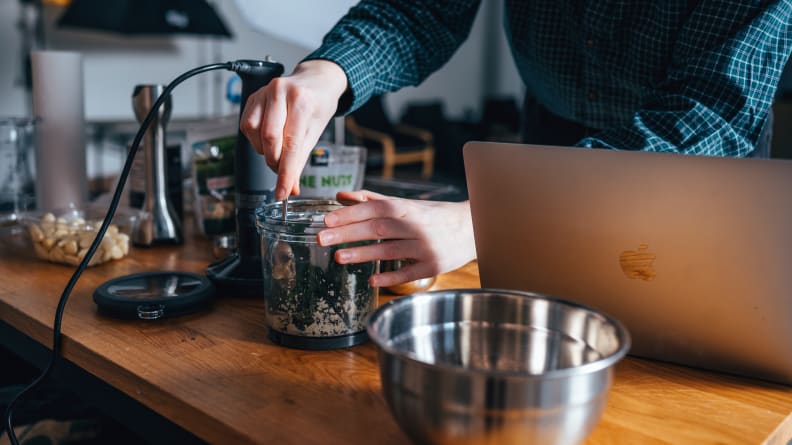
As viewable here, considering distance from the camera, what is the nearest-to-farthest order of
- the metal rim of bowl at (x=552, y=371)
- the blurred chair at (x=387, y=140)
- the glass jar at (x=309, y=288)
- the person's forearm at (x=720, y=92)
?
the metal rim of bowl at (x=552, y=371) → the glass jar at (x=309, y=288) → the person's forearm at (x=720, y=92) → the blurred chair at (x=387, y=140)

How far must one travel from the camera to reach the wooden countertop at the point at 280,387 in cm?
56

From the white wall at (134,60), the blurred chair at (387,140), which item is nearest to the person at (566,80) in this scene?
the white wall at (134,60)

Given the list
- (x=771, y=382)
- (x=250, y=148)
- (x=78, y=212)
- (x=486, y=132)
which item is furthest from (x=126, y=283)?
(x=486, y=132)

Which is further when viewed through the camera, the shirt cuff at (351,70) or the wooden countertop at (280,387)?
the shirt cuff at (351,70)

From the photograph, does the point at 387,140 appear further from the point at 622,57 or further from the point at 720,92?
the point at 720,92

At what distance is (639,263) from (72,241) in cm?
81

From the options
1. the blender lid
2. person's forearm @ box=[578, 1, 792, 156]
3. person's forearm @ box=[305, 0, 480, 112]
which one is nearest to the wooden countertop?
the blender lid

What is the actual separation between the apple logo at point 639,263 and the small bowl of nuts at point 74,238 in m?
0.76

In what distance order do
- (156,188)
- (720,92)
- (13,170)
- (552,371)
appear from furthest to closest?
(13,170) < (156,188) < (720,92) < (552,371)

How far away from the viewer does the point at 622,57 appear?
3.90 feet

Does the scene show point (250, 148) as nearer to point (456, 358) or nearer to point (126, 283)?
point (126, 283)

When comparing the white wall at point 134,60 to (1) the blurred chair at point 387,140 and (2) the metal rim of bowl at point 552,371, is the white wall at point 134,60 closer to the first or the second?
(1) the blurred chair at point 387,140

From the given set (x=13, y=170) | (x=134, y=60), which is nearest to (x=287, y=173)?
(x=13, y=170)

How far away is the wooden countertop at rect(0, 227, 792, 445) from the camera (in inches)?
22.2
